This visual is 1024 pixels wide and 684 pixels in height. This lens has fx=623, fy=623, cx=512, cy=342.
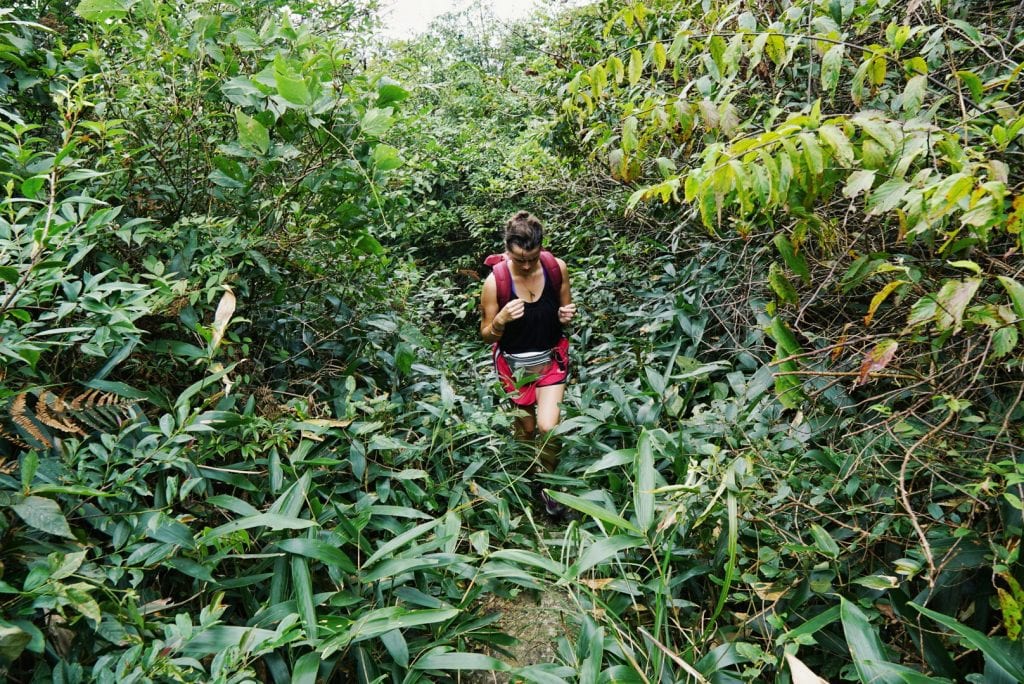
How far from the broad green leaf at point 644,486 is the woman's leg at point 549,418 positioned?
0.96 metres

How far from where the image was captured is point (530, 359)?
11.8 feet

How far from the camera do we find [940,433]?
1.95 meters

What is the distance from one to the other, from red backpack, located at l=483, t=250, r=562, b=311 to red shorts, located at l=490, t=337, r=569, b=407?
334 millimetres

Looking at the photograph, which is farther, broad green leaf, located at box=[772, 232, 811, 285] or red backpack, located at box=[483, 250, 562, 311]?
red backpack, located at box=[483, 250, 562, 311]

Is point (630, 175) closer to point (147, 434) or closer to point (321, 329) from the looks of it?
point (321, 329)

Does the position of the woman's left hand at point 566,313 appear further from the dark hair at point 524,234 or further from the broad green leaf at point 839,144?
the broad green leaf at point 839,144

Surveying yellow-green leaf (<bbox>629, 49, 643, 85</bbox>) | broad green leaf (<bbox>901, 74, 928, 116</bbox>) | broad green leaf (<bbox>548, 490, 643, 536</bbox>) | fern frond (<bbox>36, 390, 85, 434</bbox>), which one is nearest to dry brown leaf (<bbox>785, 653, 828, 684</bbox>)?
broad green leaf (<bbox>548, 490, 643, 536</bbox>)

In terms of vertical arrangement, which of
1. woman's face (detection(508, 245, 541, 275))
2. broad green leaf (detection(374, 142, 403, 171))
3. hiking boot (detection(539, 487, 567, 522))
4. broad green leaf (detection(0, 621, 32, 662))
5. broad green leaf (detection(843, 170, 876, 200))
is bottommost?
hiking boot (detection(539, 487, 567, 522))

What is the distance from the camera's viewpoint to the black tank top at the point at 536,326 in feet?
11.6

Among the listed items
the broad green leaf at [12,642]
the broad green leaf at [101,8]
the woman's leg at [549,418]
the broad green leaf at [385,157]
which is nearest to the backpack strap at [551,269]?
the woman's leg at [549,418]

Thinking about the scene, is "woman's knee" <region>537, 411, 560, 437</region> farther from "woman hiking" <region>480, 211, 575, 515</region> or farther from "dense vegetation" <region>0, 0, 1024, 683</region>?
"dense vegetation" <region>0, 0, 1024, 683</region>

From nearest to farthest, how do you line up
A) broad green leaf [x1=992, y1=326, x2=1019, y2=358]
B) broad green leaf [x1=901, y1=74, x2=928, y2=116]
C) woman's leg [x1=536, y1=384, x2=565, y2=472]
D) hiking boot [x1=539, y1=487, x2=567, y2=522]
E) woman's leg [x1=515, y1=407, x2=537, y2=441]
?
broad green leaf [x1=992, y1=326, x2=1019, y2=358]
broad green leaf [x1=901, y1=74, x2=928, y2=116]
hiking boot [x1=539, y1=487, x2=567, y2=522]
woman's leg [x1=536, y1=384, x2=565, y2=472]
woman's leg [x1=515, y1=407, x2=537, y2=441]

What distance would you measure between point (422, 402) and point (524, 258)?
0.98 metres

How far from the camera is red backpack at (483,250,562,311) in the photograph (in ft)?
11.5
